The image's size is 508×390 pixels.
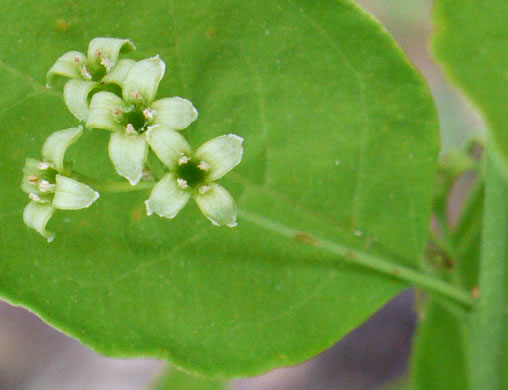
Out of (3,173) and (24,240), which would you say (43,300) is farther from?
(3,173)

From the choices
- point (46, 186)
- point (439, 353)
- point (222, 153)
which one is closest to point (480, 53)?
point (222, 153)

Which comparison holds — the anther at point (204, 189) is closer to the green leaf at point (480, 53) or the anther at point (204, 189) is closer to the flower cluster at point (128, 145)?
the flower cluster at point (128, 145)

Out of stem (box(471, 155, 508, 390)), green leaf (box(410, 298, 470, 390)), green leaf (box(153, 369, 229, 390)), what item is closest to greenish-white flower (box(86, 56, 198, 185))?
stem (box(471, 155, 508, 390))

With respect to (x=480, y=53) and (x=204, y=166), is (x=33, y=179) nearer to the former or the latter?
(x=204, y=166)

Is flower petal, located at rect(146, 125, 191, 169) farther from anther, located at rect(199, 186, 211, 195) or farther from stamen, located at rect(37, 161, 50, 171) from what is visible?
stamen, located at rect(37, 161, 50, 171)

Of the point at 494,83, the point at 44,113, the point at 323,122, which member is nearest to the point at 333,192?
the point at 323,122

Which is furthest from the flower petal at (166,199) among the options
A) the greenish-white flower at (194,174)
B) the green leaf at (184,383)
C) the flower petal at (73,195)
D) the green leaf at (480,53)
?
the green leaf at (184,383)
